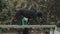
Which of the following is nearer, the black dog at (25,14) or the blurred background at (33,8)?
the black dog at (25,14)

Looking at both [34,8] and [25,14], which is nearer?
[25,14]

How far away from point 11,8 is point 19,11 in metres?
0.66

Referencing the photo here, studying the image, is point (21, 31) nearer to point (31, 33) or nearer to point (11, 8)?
point (31, 33)

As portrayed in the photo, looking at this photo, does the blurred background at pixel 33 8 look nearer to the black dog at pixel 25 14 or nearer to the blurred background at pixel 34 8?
A: the blurred background at pixel 34 8

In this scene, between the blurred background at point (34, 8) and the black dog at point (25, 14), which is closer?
the black dog at point (25, 14)

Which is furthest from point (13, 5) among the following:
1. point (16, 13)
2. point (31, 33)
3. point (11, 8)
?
point (31, 33)

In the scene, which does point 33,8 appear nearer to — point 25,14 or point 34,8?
point 34,8

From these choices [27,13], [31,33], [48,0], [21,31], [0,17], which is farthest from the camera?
[48,0]

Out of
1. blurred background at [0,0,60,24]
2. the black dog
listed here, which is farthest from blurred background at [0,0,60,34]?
the black dog

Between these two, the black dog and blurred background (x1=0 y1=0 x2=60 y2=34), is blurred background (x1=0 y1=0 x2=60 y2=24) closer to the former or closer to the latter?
blurred background (x1=0 y1=0 x2=60 y2=34)

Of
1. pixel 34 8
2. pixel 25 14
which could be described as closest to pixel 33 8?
pixel 34 8

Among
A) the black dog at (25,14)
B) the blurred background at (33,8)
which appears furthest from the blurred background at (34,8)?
the black dog at (25,14)

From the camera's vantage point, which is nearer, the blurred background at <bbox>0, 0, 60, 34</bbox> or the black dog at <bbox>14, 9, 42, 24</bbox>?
the black dog at <bbox>14, 9, 42, 24</bbox>

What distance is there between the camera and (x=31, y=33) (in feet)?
12.0
